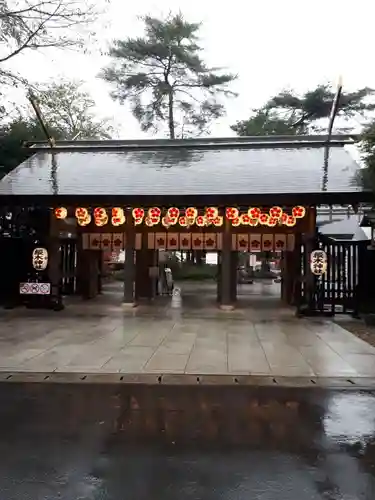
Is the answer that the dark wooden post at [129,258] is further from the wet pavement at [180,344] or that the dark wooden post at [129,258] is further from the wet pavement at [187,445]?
the wet pavement at [187,445]

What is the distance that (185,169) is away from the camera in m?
18.8

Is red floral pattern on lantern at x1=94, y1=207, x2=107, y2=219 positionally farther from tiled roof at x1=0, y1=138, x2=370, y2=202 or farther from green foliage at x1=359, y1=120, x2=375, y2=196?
green foliage at x1=359, y1=120, x2=375, y2=196

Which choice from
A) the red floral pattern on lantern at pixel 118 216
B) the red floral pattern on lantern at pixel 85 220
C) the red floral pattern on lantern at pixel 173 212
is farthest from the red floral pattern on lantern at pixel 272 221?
the red floral pattern on lantern at pixel 85 220

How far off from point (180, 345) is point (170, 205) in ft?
21.4

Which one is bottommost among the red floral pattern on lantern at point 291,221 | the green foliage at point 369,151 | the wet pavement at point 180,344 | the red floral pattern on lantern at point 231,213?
the wet pavement at point 180,344

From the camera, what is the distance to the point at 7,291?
58.9ft

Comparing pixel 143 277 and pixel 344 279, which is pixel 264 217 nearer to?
pixel 344 279

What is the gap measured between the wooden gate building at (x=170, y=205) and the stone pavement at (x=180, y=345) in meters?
2.53

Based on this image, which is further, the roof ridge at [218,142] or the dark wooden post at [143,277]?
the dark wooden post at [143,277]

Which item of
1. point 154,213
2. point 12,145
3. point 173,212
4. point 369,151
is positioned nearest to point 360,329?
point 369,151

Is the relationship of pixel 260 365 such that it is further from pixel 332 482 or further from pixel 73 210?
pixel 73 210

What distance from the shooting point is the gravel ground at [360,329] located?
12.1 meters

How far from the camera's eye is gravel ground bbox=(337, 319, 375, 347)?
1211 centimetres

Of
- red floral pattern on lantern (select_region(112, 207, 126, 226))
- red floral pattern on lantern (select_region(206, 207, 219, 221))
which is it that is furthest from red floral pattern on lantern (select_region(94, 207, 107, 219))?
red floral pattern on lantern (select_region(206, 207, 219, 221))
